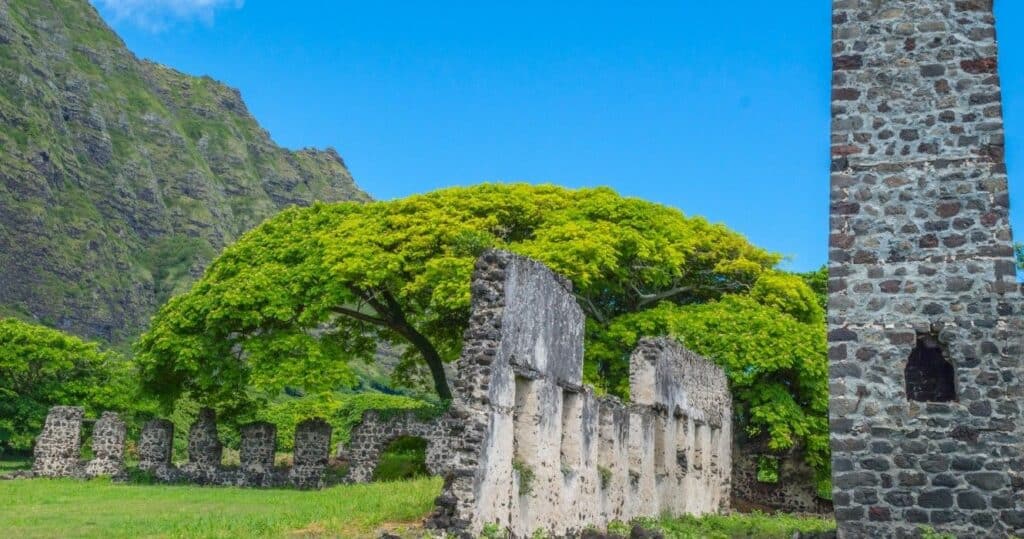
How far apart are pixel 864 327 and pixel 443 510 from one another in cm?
517

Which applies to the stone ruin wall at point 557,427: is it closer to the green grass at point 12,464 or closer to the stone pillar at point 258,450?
the stone pillar at point 258,450

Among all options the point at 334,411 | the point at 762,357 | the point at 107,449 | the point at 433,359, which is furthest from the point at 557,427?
the point at 334,411

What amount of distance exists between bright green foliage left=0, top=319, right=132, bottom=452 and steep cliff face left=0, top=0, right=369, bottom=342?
45872 mm

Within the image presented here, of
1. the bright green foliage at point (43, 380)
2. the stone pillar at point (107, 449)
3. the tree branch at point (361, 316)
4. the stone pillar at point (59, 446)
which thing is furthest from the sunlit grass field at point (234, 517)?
the bright green foliage at point (43, 380)

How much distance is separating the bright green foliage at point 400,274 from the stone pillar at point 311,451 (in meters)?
2.18

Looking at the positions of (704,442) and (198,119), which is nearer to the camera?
(704,442)

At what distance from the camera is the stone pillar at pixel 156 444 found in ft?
101

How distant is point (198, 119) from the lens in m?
144

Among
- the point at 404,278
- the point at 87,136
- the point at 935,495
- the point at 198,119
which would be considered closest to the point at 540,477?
the point at 935,495

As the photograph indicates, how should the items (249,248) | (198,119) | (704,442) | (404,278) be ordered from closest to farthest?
(704,442) < (404,278) < (249,248) < (198,119)

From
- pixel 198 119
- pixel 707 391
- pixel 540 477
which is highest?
pixel 198 119

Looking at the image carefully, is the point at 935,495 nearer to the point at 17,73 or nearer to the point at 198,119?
the point at 17,73

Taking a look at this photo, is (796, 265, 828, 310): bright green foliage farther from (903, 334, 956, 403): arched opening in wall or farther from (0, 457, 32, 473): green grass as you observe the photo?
(0, 457, 32, 473): green grass

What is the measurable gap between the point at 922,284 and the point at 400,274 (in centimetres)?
1820
